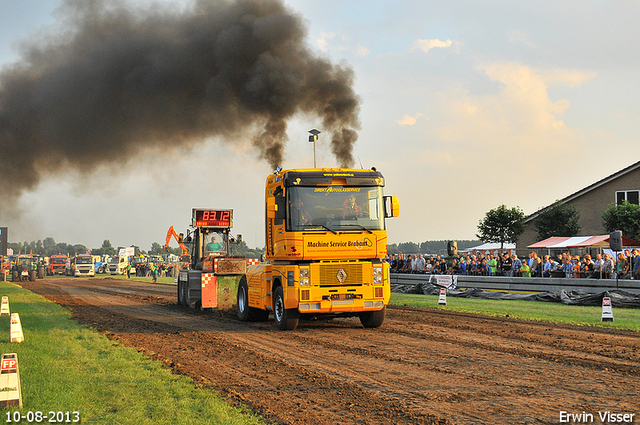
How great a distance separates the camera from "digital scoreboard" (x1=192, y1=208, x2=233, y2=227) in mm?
20625

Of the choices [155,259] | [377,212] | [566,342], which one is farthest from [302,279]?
[155,259]

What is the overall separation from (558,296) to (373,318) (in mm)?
9175

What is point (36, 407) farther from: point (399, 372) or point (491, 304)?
point (491, 304)

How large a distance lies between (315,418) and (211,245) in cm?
1565

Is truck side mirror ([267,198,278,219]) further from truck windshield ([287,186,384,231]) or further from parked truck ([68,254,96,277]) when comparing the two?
parked truck ([68,254,96,277])

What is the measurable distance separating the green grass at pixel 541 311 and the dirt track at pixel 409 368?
4.24 feet

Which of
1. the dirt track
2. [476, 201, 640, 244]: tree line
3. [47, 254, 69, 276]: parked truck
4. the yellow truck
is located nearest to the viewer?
the dirt track

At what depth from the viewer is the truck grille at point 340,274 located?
12.2 meters

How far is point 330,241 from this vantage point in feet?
40.0

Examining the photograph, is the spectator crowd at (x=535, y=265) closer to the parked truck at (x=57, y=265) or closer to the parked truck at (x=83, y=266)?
the parked truck at (x=83, y=266)

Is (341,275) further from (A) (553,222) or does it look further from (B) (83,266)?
(B) (83,266)

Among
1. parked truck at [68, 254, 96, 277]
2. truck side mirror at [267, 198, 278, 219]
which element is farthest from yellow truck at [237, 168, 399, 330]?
parked truck at [68, 254, 96, 277]

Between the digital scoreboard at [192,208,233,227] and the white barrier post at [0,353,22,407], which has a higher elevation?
the digital scoreboard at [192,208,233,227]

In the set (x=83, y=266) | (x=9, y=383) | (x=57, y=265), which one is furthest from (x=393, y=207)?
(x=57, y=265)
